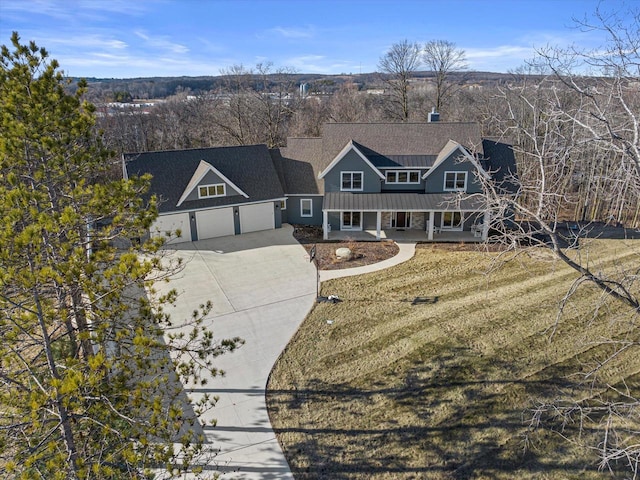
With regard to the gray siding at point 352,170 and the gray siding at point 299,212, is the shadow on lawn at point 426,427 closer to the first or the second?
the gray siding at point 352,170

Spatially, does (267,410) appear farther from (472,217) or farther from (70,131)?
(472,217)

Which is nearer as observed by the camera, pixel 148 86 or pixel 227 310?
pixel 227 310

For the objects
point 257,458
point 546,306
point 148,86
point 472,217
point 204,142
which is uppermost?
point 148,86

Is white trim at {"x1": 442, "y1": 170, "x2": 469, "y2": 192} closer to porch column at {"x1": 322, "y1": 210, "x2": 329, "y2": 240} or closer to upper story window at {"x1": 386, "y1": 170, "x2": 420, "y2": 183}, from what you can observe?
upper story window at {"x1": 386, "y1": 170, "x2": 420, "y2": 183}

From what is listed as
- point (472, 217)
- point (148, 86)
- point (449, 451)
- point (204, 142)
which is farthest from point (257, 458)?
point (148, 86)

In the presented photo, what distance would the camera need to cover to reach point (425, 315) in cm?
1847

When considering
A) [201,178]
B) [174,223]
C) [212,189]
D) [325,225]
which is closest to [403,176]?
[325,225]

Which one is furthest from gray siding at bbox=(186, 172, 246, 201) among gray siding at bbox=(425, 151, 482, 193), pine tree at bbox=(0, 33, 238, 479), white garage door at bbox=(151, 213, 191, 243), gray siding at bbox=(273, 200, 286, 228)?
pine tree at bbox=(0, 33, 238, 479)

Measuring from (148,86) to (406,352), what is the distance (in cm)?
17533

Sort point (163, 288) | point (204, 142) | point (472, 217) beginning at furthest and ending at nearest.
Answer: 1. point (204, 142)
2. point (472, 217)
3. point (163, 288)

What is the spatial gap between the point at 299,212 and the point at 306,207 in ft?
Answer: 2.02

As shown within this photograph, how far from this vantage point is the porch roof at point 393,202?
26.7 meters

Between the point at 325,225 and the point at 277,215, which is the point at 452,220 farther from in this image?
the point at 277,215

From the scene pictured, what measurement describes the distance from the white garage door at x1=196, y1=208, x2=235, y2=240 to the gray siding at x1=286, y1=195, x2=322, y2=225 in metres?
4.23
